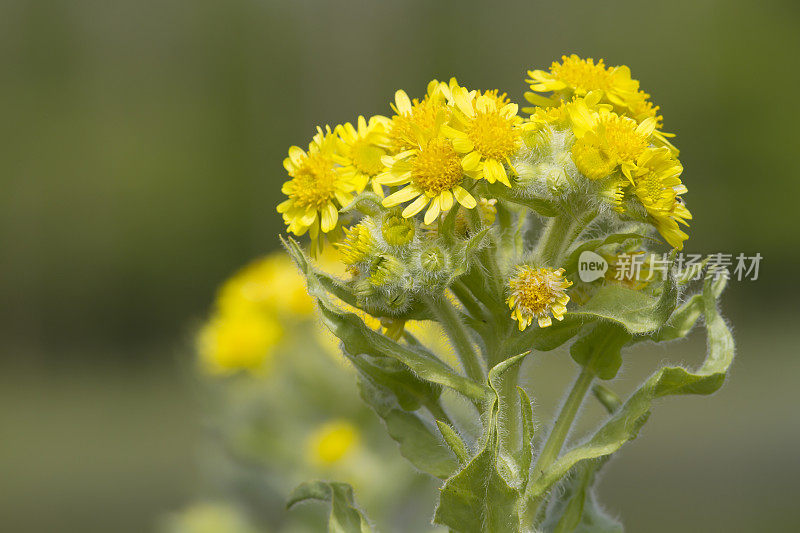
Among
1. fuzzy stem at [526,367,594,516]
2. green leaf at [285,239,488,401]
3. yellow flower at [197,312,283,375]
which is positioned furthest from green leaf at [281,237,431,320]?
yellow flower at [197,312,283,375]

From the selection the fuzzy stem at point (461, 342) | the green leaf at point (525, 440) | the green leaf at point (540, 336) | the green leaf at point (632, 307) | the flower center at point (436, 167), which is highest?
the flower center at point (436, 167)

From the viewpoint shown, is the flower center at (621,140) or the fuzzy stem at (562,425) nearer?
the flower center at (621,140)

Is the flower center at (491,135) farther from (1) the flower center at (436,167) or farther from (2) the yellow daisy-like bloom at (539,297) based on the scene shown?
(2) the yellow daisy-like bloom at (539,297)

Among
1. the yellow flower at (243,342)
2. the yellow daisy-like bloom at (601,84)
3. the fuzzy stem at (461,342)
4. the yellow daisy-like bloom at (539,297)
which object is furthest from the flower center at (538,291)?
the yellow flower at (243,342)

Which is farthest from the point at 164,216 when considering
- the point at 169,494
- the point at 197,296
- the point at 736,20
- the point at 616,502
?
the point at 736,20

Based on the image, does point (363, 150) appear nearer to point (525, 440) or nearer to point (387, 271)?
point (387, 271)

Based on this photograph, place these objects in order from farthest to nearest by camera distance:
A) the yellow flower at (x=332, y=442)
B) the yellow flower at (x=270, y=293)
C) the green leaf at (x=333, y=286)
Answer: the yellow flower at (x=270, y=293), the yellow flower at (x=332, y=442), the green leaf at (x=333, y=286)

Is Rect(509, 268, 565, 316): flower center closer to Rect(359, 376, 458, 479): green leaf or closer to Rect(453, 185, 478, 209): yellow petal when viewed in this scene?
Rect(453, 185, 478, 209): yellow petal
